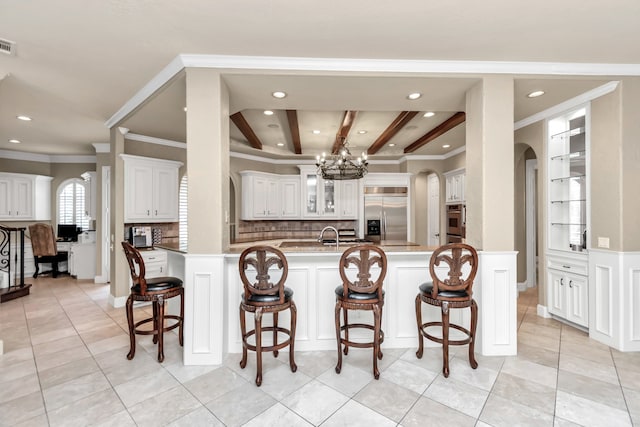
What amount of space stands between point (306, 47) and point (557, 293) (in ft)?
13.3

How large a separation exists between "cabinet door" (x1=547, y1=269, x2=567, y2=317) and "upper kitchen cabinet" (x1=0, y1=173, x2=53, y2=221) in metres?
9.64

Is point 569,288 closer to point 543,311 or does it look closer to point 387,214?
point 543,311

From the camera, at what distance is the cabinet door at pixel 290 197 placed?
6.73 meters

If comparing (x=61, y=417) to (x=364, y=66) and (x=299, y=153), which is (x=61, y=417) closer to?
(x=364, y=66)

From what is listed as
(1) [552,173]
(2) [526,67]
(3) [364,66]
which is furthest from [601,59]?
(3) [364,66]

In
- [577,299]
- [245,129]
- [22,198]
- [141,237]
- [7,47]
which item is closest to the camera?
[7,47]

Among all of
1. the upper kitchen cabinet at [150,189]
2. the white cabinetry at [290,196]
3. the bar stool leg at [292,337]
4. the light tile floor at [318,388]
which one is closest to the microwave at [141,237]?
the upper kitchen cabinet at [150,189]

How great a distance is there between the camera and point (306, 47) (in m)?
2.57

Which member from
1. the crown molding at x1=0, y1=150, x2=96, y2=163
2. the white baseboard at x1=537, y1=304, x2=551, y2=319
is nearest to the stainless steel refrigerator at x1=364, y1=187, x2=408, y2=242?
the white baseboard at x1=537, y1=304, x2=551, y2=319

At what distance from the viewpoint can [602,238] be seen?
310 centimetres

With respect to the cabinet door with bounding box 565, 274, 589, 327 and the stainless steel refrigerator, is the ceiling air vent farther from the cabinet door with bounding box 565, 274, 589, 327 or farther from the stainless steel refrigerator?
the cabinet door with bounding box 565, 274, 589, 327

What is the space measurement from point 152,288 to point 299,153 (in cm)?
450

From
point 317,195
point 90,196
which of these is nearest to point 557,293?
point 317,195

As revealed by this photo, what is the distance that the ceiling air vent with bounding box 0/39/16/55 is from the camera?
2.45 meters
